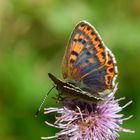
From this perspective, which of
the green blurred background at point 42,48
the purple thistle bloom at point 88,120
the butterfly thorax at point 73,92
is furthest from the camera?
the green blurred background at point 42,48

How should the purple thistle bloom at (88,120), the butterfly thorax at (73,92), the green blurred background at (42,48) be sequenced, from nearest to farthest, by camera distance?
the butterfly thorax at (73,92) → the purple thistle bloom at (88,120) → the green blurred background at (42,48)

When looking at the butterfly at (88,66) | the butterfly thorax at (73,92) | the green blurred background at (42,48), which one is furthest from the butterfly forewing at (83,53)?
the green blurred background at (42,48)

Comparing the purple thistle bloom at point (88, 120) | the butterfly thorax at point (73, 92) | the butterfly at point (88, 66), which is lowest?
the purple thistle bloom at point (88, 120)

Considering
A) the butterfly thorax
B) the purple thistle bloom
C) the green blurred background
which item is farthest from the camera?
the green blurred background

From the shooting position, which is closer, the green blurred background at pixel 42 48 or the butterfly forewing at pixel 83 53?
the butterfly forewing at pixel 83 53

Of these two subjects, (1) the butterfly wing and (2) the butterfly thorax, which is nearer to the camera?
(2) the butterfly thorax

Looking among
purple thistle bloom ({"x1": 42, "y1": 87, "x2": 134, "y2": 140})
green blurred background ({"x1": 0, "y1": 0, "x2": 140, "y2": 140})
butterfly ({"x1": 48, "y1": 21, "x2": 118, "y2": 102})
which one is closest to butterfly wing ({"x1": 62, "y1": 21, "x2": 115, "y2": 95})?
butterfly ({"x1": 48, "y1": 21, "x2": 118, "y2": 102})

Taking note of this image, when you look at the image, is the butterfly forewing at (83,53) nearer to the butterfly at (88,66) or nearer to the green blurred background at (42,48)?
the butterfly at (88,66)

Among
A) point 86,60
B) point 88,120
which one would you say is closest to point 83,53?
point 86,60

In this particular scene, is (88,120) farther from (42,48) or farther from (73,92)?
(42,48)

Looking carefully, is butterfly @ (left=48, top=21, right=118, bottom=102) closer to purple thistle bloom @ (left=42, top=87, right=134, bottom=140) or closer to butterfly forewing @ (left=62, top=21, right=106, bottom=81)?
butterfly forewing @ (left=62, top=21, right=106, bottom=81)
